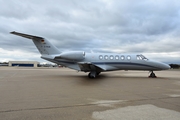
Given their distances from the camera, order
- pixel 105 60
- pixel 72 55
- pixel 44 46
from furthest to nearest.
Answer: pixel 44 46, pixel 105 60, pixel 72 55

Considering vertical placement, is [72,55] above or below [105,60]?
above

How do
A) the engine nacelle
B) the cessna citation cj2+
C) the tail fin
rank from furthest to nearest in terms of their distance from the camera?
1. the tail fin
2. the cessna citation cj2+
3. the engine nacelle

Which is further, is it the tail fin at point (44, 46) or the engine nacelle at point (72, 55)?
the tail fin at point (44, 46)

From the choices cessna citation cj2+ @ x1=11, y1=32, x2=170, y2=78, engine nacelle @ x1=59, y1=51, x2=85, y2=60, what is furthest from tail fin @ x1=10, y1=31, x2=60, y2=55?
engine nacelle @ x1=59, y1=51, x2=85, y2=60

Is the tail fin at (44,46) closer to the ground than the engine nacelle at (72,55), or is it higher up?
higher up

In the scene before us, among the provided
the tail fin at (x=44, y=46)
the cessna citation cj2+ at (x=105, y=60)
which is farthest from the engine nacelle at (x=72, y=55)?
the tail fin at (x=44, y=46)

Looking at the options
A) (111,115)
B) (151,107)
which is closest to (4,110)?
(111,115)

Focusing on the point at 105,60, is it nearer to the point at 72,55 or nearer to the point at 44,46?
the point at 72,55

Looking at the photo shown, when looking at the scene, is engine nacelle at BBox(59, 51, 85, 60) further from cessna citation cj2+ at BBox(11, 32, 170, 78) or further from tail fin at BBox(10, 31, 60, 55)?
tail fin at BBox(10, 31, 60, 55)

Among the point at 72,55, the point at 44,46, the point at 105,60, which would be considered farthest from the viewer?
the point at 44,46

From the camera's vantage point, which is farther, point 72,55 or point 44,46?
point 44,46

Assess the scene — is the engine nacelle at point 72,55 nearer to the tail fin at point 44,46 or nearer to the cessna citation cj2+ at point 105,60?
the cessna citation cj2+ at point 105,60

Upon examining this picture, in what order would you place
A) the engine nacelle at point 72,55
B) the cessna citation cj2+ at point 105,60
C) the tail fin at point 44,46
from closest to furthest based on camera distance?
the engine nacelle at point 72,55 → the cessna citation cj2+ at point 105,60 → the tail fin at point 44,46

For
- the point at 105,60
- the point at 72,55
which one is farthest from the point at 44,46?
the point at 105,60
